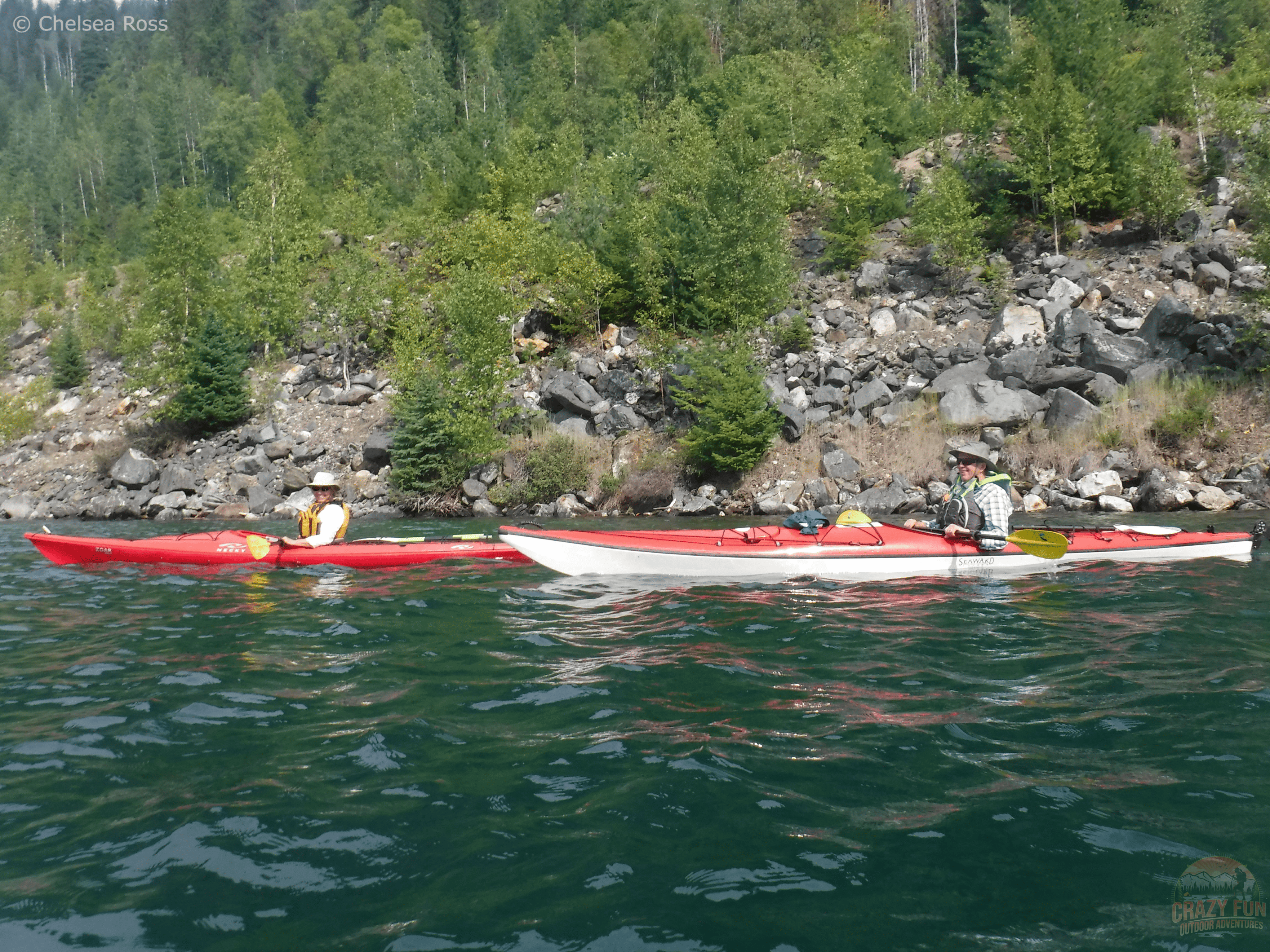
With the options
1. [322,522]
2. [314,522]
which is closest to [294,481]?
[314,522]

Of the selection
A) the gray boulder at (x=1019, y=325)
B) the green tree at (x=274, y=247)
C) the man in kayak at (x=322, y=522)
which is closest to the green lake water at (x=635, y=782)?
the man in kayak at (x=322, y=522)

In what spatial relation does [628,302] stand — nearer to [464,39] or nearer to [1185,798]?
[1185,798]

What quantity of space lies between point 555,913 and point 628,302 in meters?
26.9

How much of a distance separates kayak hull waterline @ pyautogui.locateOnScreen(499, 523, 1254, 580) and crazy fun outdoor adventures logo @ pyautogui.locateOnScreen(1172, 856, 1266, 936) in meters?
6.45

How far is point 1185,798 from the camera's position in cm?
344

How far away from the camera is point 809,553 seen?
9.38 meters

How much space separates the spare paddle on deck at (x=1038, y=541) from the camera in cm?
934

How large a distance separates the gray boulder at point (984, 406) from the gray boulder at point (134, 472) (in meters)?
23.8

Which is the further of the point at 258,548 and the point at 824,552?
the point at 258,548

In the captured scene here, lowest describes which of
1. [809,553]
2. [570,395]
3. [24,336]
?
[809,553]

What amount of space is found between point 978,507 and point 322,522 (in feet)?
28.7

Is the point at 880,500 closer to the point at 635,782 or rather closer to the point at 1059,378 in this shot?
the point at 1059,378

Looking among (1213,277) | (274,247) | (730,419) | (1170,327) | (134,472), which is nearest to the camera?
(1170,327)

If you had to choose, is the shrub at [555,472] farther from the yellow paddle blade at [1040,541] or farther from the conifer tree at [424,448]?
the yellow paddle blade at [1040,541]
